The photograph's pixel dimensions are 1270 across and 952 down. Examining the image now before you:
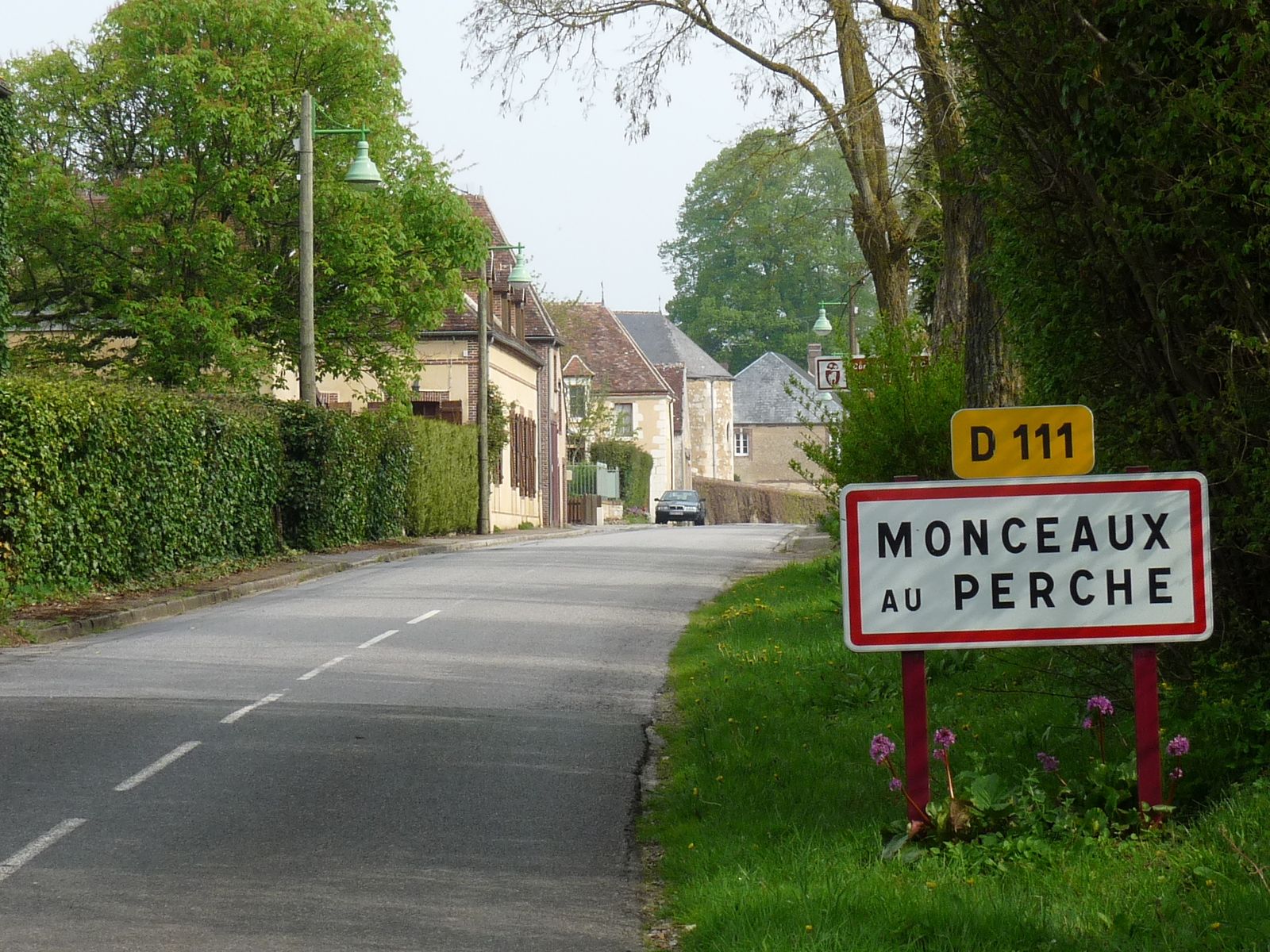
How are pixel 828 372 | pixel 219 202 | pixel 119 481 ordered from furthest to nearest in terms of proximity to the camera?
1. pixel 219 202
2. pixel 828 372
3. pixel 119 481

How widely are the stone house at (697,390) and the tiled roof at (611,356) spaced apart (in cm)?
914

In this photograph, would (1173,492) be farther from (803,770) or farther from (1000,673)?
(1000,673)

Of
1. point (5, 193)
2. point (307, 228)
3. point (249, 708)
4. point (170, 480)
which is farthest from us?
point (307, 228)

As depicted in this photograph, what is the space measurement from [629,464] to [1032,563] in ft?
228

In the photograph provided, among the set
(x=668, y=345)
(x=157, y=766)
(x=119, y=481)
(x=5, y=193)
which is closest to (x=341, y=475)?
(x=5, y=193)

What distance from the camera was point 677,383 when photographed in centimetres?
9356

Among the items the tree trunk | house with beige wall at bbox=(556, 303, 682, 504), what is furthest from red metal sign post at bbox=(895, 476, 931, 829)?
house with beige wall at bbox=(556, 303, 682, 504)

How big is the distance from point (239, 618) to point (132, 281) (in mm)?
16429

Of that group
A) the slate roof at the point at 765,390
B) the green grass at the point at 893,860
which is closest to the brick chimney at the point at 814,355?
the green grass at the point at 893,860

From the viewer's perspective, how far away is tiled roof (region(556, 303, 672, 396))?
84.6 meters

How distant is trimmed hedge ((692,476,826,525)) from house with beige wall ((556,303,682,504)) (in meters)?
4.58

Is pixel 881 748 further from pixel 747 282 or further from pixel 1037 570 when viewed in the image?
pixel 747 282

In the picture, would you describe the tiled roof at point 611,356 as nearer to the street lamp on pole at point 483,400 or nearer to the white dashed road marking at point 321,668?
the street lamp on pole at point 483,400

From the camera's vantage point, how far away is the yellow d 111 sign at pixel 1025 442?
6.19 meters
